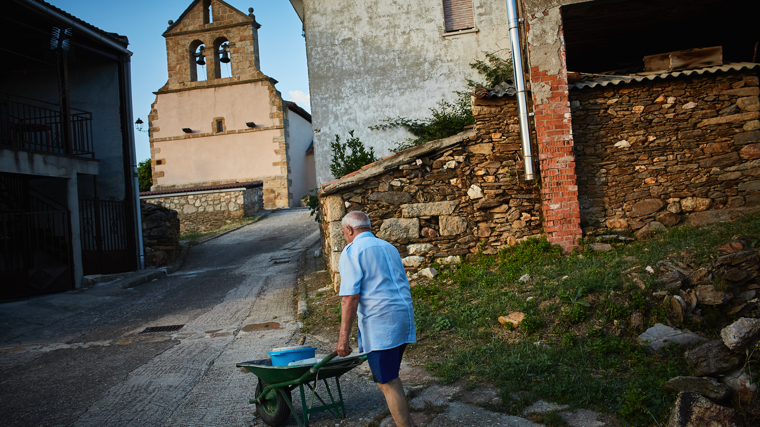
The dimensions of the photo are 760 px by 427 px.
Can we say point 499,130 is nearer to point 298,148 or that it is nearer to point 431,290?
point 431,290

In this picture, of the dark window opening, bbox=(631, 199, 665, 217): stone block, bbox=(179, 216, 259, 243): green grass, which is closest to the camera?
bbox=(631, 199, 665, 217): stone block

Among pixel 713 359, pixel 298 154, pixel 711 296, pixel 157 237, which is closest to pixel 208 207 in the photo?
pixel 157 237

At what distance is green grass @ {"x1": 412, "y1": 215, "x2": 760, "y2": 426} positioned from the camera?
3713 millimetres

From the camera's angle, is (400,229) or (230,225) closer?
(400,229)

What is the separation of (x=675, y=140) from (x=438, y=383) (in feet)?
19.2

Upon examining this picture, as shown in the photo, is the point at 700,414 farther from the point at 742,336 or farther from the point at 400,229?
the point at 400,229

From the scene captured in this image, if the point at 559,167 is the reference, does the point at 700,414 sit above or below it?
below

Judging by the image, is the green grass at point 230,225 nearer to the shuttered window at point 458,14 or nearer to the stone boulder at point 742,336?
the shuttered window at point 458,14

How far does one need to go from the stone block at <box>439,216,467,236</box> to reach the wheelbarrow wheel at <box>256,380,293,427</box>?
4538 mm

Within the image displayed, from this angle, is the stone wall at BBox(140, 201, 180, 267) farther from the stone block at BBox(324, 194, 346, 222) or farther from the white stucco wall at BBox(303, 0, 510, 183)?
the stone block at BBox(324, 194, 346, 222)

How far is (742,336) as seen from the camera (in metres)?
3.49

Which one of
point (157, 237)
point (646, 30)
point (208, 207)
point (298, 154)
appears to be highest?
point (298, 154)

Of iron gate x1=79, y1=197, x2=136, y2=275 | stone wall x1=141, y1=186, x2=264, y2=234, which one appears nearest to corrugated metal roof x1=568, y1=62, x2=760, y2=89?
iron gate x1=79, y1=197, x2=136, y2=275

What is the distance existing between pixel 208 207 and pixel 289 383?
1815cm
